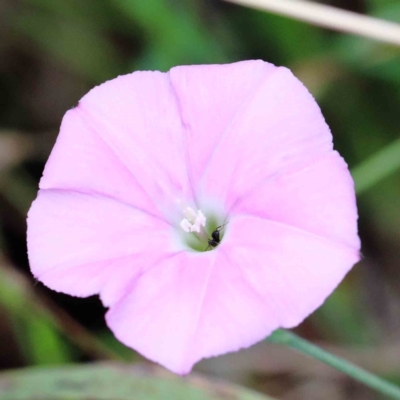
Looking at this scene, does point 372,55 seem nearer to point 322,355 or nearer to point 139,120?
point 139,120

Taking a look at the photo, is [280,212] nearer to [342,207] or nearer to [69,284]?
[342,207]

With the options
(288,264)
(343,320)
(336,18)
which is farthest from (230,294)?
(343,320)

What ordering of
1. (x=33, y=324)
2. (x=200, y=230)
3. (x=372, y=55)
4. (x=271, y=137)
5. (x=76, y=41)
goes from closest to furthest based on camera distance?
(x=271, y=137)
(x=200, y=230)
(x=33, y=324)
(x=372, y=55)
(x=76, y=41)

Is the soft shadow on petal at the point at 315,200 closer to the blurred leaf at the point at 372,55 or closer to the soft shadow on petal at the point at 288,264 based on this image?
the soft shadow on petal at the point at 288,264

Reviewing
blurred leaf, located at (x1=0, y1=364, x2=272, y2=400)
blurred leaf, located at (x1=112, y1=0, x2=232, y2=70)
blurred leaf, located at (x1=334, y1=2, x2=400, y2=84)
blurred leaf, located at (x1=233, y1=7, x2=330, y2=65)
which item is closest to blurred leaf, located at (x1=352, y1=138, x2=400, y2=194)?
blurred leaf, located at (x1=334, y1=2, x2=400, y2=84)

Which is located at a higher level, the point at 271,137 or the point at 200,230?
the point at 271,137

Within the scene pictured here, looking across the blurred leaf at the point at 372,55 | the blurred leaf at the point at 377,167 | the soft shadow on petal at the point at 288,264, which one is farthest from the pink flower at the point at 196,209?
the blurred leaf at the point at 372,55

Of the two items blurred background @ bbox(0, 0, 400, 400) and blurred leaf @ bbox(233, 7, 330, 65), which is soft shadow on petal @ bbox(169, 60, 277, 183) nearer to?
blurred background @ bbox(0, 0, 400, 400)

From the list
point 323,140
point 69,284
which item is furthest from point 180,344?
point 323,140
